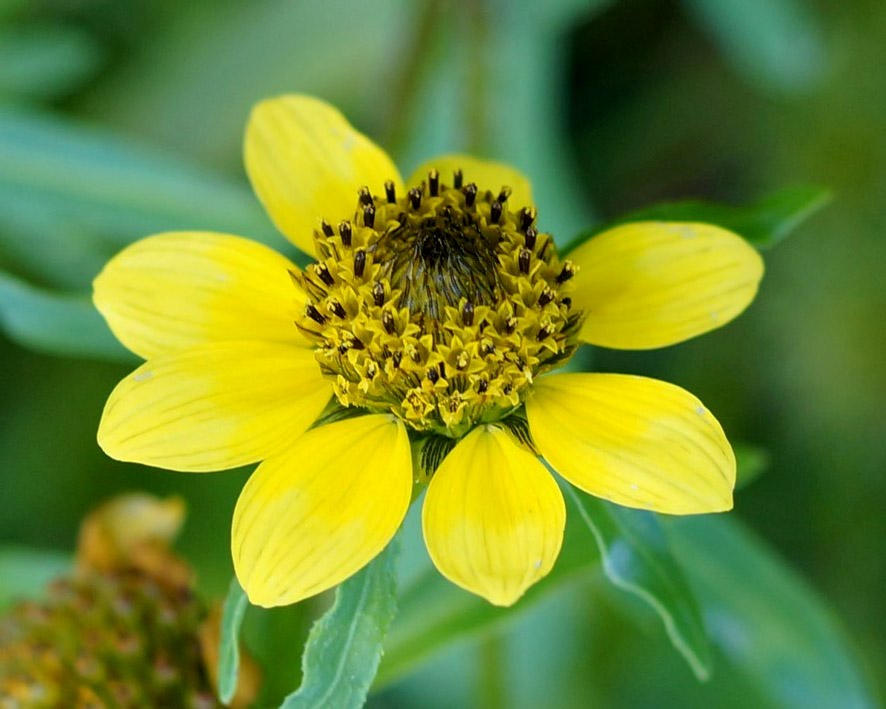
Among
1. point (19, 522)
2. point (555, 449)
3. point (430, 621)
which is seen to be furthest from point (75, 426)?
point (555, 449)

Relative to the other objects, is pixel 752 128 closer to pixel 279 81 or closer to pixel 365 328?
pixel 279 81

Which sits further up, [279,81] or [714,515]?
[279,81]

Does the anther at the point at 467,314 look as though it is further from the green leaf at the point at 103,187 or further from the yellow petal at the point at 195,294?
the green leaf at the point at 103,187

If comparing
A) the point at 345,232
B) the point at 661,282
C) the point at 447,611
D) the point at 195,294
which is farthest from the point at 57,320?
the point at 661,282

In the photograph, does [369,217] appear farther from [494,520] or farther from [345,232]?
[494,520]

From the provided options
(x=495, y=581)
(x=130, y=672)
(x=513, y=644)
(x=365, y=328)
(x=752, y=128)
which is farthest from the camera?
(x=752, y=128)

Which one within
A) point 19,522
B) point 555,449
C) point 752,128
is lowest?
point 752,128

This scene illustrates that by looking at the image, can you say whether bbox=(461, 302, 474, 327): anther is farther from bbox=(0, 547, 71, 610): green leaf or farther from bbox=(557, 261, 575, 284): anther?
bbox=(0, 547, 71, 610): green leaf
